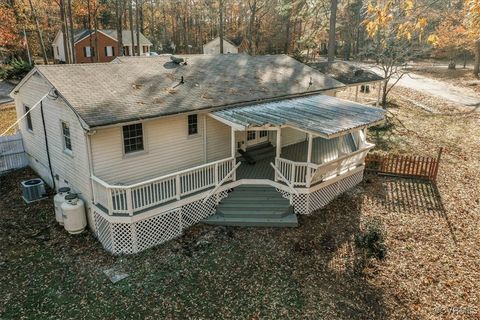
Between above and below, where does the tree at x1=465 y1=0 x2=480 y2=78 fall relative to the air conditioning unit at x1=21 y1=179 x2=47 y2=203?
above

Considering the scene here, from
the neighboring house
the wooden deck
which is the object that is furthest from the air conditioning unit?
the neighboring house

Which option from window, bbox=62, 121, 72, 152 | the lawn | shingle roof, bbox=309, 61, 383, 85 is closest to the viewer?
the lawn

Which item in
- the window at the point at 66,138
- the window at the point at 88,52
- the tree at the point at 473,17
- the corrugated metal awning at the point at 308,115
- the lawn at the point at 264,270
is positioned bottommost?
the lawn at the point at 264,270

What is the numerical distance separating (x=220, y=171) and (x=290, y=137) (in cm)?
575

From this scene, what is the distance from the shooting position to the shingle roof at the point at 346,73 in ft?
77.0

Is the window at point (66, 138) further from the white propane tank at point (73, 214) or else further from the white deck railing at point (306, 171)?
the white deck railing at point (306, 171)

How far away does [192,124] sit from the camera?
1355 cm

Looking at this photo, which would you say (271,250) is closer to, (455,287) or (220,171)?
(220,171)

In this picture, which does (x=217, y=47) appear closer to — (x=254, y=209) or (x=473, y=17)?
(x=254, y=209)

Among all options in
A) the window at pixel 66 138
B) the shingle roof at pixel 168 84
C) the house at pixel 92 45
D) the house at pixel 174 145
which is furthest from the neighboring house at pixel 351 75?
the house at pixel 92 45

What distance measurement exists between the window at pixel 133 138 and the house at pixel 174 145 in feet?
0.11

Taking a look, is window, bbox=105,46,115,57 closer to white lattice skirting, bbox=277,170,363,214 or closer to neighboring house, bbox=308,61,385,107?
neighboring house, bbox=308,61,385,107

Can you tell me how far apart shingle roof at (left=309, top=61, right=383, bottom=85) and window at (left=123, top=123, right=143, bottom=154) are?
15.1 metres

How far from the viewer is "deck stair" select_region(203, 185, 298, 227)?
12859 millimetres
